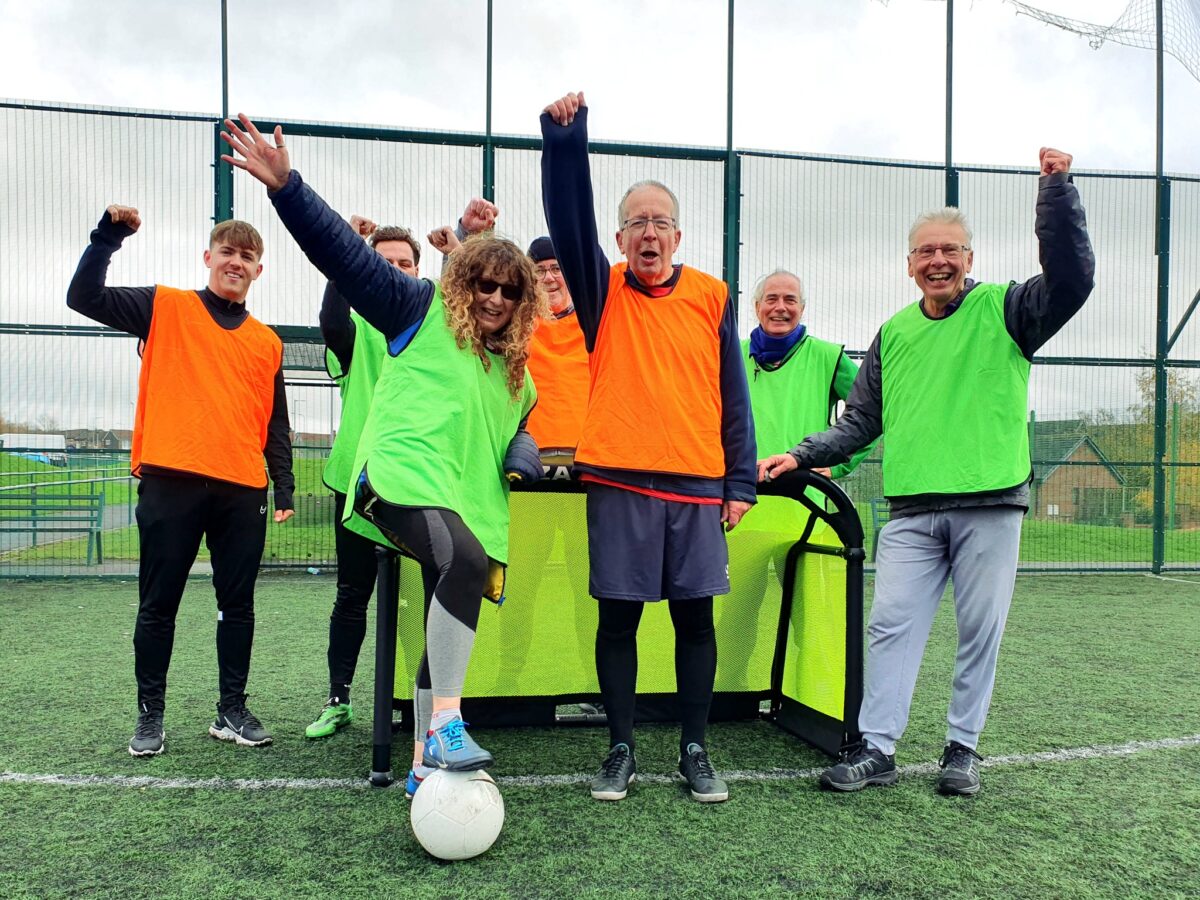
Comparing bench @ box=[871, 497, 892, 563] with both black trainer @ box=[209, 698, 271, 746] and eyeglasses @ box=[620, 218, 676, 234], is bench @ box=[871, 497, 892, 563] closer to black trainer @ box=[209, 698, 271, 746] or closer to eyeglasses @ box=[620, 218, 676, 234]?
eyeglasses @ box=[620, 218, 676, 234]

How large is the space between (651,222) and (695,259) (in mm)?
5393

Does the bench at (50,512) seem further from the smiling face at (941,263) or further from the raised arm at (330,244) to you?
the smiling face at (941,263)

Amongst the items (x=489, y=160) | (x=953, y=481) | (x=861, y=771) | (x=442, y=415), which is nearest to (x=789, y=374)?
(x=953, y=481)

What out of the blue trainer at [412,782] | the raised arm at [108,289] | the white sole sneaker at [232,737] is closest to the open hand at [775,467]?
the blue trainer at [412,782]

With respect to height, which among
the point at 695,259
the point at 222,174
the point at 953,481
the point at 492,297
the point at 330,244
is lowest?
the point at 953,481

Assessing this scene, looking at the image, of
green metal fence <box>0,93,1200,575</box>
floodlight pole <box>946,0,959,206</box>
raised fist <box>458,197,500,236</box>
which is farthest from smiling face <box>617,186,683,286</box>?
floodlight pole <box>946,0,959,206</box>

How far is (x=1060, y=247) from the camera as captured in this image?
2551mm

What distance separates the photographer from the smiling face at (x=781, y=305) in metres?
3.95

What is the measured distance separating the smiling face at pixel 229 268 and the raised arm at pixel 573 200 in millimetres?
1351

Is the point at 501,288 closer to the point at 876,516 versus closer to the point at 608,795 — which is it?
the point at 608,795

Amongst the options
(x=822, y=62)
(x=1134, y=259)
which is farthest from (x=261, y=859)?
(x=1134, y=259)

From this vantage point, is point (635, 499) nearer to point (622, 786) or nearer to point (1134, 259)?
point (622, 786)

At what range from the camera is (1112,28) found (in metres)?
9.59

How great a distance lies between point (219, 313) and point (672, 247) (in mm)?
1798
